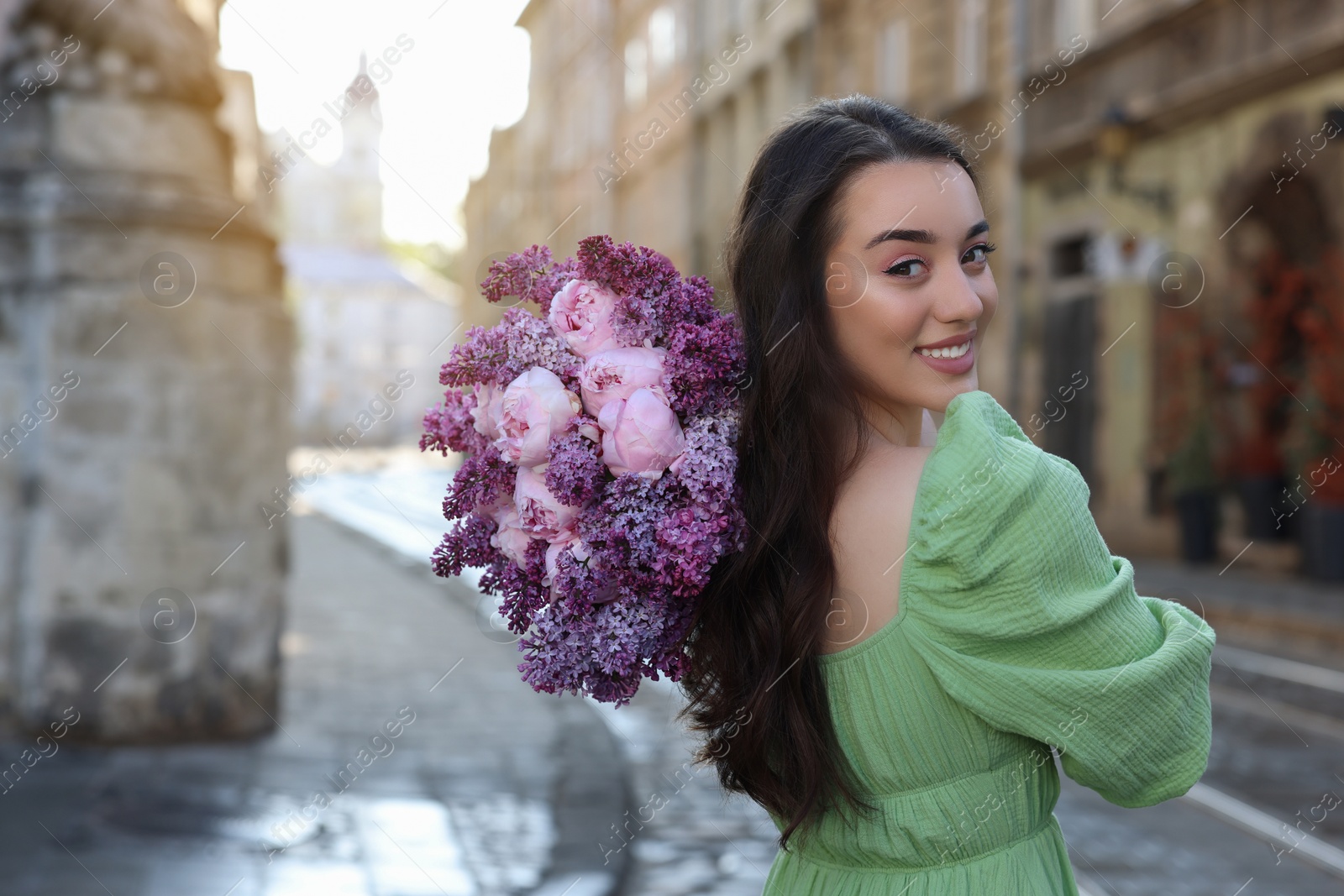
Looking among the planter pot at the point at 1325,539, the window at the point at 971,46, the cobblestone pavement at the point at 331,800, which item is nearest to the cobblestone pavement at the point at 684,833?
the cobblestone pavement at the point at 331,800

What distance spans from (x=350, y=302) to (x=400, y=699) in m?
70.1

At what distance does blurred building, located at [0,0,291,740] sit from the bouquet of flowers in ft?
16.3

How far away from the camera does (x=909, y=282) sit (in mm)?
1804

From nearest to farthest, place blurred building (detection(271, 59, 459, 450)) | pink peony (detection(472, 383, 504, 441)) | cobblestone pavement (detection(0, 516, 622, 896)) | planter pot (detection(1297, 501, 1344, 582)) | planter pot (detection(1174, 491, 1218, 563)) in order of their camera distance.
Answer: pink peony (detection(472, 383, 504, 441)) → cobblestone pavement (detection(0, 516, 622, 896)) → planter pot (detection(1297, 501, 1344, 582)) → planter pot (detection(1174, 491, 1218, 563)) → blurred building (detection(271, 59, 459, 450))

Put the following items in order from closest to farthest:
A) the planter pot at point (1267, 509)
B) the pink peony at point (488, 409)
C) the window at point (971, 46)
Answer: the pink peony at point (488, 409), the planter pot at point (1267, 509), the window at point (971, 46)

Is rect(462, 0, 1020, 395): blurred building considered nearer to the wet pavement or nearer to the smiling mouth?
the smiling mouth

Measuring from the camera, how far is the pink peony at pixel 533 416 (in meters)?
1.87

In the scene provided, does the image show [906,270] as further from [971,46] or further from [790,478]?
[971,46]

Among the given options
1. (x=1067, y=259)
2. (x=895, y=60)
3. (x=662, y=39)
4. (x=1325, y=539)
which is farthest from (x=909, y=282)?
(x=662, y=39)

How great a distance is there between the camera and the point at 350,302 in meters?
76.0

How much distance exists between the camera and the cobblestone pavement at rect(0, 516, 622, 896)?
4703mm

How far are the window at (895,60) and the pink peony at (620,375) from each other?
21704mm

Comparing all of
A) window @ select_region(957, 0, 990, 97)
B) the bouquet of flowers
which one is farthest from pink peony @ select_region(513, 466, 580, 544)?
window @ select_region(957, 0, 990, 97)

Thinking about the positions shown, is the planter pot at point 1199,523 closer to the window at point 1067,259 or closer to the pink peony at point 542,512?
the window at point 1067,259
